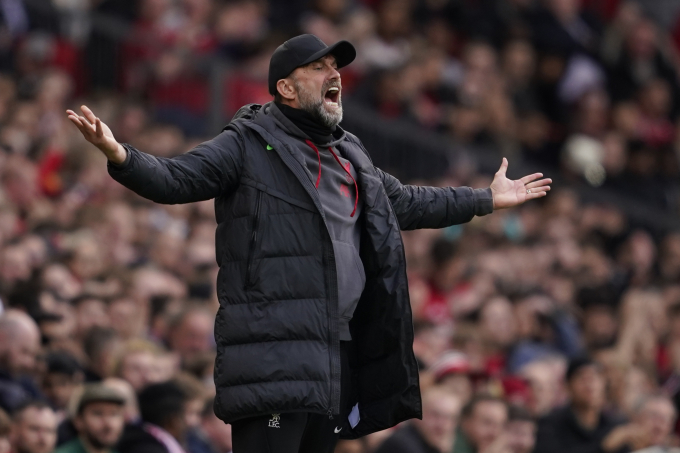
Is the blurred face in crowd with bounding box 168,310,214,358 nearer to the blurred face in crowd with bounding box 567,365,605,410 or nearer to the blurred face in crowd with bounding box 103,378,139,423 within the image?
the blurred face in crowd with bounding box 103,378,139,423

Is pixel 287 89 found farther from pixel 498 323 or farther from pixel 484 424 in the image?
pixel 498 323

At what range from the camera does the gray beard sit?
4.89m

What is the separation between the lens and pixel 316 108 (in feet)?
16.0

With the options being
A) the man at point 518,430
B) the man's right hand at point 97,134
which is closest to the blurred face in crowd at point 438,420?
the man at point 518,430

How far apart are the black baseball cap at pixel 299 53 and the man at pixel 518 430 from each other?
3.86 metres

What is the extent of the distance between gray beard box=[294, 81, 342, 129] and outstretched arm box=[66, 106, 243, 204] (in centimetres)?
27

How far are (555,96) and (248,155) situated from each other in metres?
12.0

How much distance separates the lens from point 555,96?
16.4m

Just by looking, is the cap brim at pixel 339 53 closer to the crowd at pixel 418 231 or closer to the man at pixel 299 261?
the man at pixel 299 261

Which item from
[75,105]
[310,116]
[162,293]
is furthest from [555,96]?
[310,116]

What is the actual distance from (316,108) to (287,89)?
0.14 metres

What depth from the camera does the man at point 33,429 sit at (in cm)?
652

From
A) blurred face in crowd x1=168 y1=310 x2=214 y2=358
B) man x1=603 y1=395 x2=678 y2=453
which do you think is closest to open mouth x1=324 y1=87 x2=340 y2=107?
blurred face in crowd x1=168 y1=310 x2=214 y2=358

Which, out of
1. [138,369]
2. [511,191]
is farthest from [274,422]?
[138,369]
